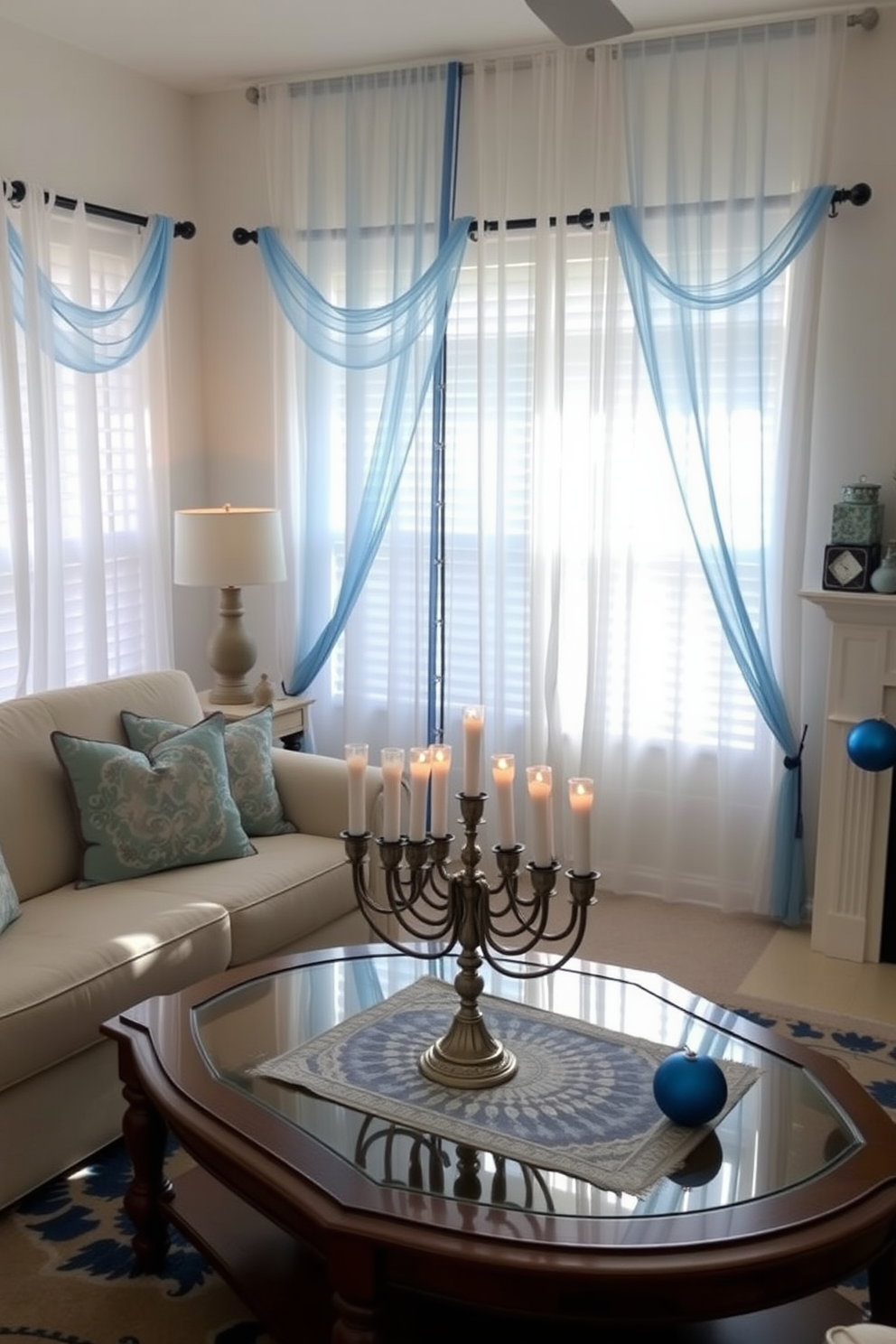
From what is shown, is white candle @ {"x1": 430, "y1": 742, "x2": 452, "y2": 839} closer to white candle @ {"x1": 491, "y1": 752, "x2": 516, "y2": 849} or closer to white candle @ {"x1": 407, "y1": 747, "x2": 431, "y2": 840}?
white candle @ {"x1": 407, "y1": 747, "x2": 431, "y2": 840}

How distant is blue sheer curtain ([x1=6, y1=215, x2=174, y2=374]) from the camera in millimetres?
3861

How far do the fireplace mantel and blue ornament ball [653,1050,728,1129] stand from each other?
6.46ft

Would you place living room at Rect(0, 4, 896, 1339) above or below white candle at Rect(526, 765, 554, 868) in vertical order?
above

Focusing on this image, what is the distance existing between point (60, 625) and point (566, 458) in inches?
69.5

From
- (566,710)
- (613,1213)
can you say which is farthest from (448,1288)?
(566,710)

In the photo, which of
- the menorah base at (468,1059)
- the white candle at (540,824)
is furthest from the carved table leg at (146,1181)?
the white candle at (540,824)

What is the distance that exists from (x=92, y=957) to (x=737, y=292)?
269cm

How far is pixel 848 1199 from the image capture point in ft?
5.91

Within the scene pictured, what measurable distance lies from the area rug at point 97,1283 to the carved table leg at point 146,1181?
44mm

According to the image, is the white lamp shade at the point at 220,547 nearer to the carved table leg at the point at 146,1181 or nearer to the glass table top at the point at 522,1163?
the glass table top at the point at 522,1163

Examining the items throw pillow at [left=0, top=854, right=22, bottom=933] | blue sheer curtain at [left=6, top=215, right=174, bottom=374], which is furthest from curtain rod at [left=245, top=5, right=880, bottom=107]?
throw pillow at [left=0, top=854, right=22, bottom=933]

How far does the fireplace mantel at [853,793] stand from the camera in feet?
12.1

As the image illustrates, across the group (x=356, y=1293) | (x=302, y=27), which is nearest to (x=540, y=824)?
(x=356, y=1293)

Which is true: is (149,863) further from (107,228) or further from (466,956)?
(107,228)
